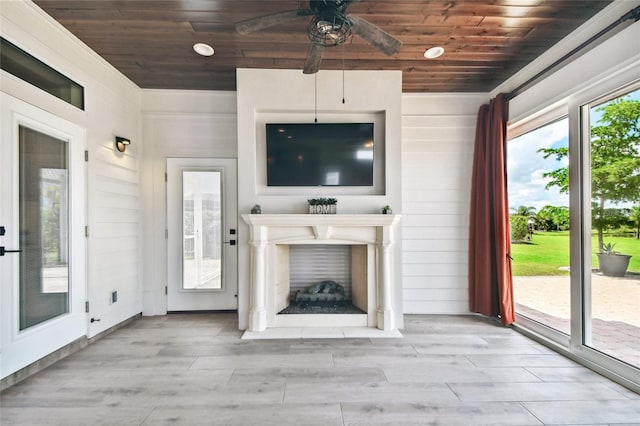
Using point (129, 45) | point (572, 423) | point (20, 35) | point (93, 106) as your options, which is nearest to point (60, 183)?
point (93, 106)

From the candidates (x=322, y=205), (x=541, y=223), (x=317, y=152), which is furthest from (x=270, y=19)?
(x=541, y=223)

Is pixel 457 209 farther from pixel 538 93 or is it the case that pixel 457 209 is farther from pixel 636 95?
pixel 636 95

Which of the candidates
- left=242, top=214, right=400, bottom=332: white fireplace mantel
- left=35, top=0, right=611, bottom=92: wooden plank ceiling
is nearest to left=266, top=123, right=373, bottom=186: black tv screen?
left=242, top=214, right=400, bottom=332: white fireplace mantel

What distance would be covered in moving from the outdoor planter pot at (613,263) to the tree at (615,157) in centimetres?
10

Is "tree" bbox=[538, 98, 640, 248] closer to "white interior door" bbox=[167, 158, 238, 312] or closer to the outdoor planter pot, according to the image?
the outdoor planter pot

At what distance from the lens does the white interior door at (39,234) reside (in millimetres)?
2115

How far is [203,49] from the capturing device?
2.85 meters

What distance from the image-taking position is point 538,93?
2922 millimetres

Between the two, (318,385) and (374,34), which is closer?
(374,34)

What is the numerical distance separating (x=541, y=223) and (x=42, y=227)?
4.61 metres

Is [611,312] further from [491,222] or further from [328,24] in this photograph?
[328,24]

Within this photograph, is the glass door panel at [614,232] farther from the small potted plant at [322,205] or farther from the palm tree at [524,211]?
the small potted plant at [322,205]

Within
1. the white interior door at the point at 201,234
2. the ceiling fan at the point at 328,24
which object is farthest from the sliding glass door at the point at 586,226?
the white interior door at the point at 201,234

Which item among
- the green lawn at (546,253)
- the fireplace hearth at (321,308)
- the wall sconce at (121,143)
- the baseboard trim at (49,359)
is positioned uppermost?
the wall sconce at (121,143)
